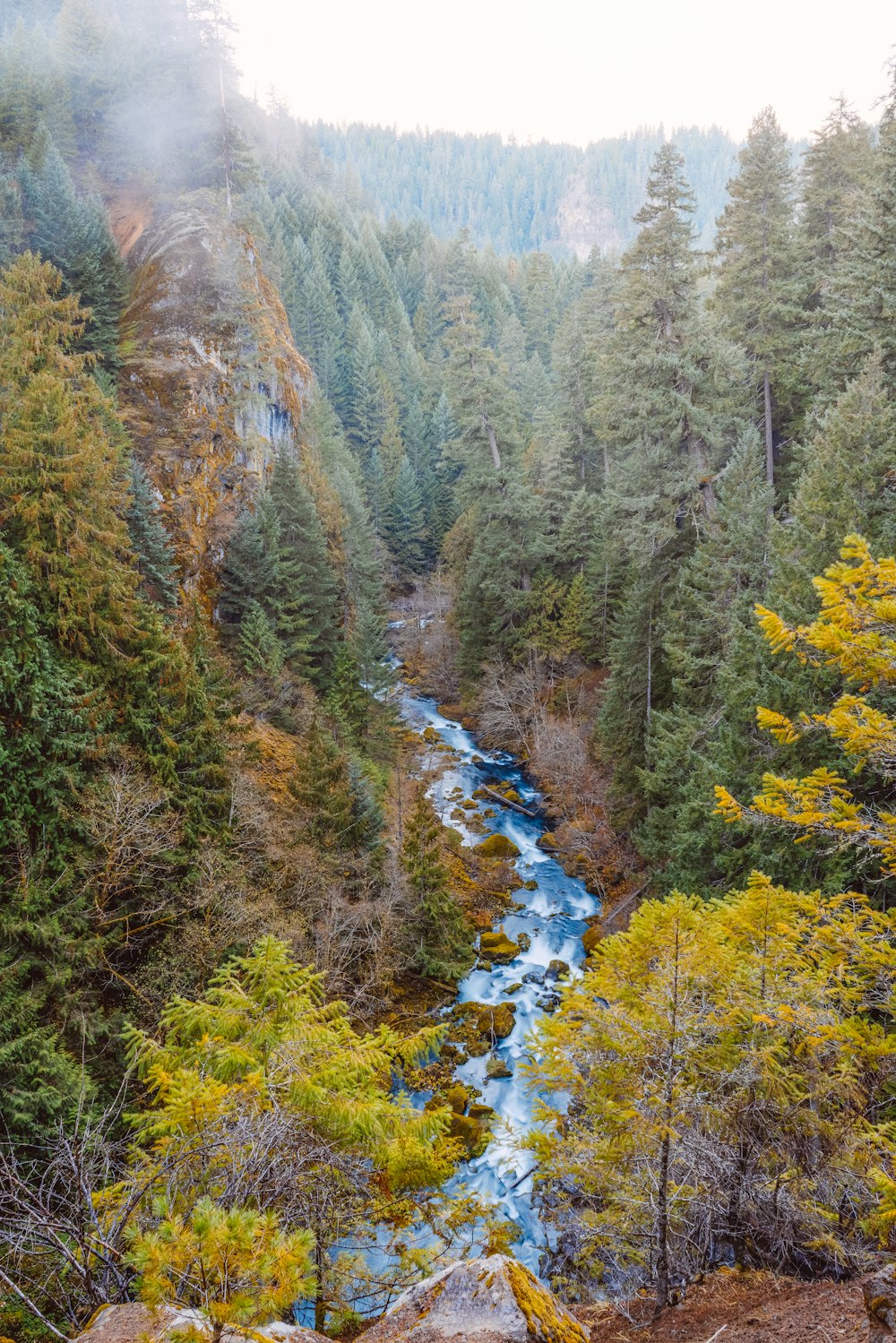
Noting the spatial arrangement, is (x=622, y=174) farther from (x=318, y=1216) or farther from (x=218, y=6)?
(x=318, y=1216)

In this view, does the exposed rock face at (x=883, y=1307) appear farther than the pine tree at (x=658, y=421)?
No

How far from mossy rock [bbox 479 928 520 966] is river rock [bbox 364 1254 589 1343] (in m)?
18.2

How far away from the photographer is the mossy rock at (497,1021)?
65.2 ft

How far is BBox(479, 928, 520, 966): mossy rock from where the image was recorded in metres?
22.8

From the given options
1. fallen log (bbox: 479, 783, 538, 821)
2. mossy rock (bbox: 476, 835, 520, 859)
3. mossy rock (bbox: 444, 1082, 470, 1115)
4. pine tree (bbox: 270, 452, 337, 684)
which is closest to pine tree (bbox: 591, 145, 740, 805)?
mossy rock (bbox: 476, 835, 520, 859)

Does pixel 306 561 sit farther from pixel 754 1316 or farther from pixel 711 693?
pixel 754 1316

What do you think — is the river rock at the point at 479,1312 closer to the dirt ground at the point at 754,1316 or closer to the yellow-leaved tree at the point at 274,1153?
the yellow-leaved tree at the point at 274,1153

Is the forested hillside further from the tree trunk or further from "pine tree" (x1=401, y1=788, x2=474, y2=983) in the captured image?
the tree trunk

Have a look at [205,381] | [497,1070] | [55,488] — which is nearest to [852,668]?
[55,488]

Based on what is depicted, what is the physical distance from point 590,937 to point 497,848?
19.7 feet

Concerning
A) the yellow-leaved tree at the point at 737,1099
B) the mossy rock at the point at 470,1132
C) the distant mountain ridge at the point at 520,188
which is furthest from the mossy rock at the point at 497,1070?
the distant mountain ridge at the point at 520,188

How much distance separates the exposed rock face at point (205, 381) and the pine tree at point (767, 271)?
22.7 metres

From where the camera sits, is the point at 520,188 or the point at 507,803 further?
the point at 520,188

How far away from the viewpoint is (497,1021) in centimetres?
2005
